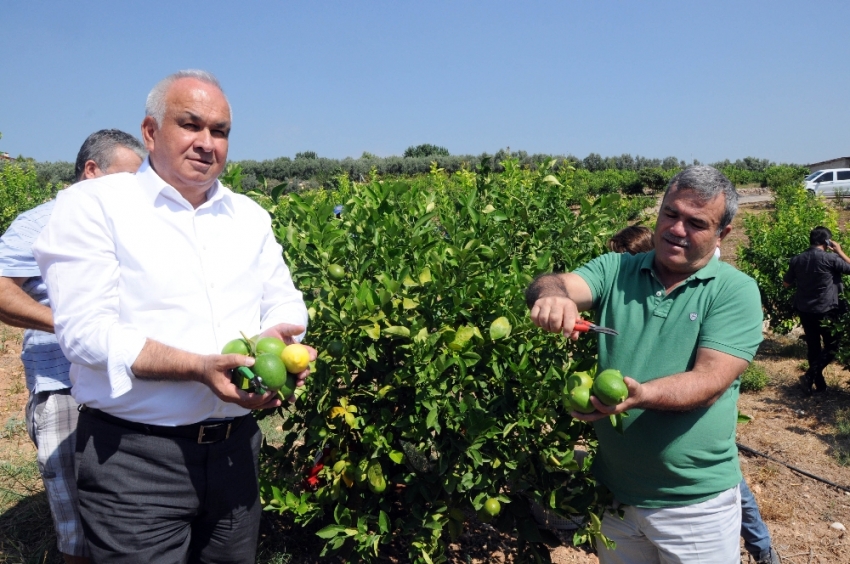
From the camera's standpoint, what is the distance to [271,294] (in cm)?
210

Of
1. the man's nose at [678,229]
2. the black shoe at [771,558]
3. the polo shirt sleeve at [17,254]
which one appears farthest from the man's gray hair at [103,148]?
the black shoe at [771,558]

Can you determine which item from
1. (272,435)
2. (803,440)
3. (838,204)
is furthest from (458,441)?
(838,204)

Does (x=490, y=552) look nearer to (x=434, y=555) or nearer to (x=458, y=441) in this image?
(x=434, y=555)

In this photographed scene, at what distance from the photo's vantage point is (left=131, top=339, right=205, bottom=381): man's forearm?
1.67m

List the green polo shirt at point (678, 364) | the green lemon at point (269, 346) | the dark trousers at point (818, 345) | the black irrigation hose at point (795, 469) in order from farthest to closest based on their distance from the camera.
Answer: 1. the dark trousers at point (818, 345)
2. the black irrigation hose at point (795, 469)
3. the green polo shirt at point (678, 364)
4. the green lemon at point (269, 346)

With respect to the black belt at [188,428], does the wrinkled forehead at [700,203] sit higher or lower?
higher

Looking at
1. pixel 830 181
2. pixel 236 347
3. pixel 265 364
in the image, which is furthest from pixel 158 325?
pixel 830 181

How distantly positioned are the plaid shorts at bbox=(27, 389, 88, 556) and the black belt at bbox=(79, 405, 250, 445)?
541 mm

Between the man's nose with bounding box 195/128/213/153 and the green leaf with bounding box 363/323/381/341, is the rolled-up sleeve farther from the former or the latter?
the green leaf with bounding box 363/323/381/341

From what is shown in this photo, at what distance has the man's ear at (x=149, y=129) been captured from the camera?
1.86m

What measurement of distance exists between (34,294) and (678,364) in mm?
2197

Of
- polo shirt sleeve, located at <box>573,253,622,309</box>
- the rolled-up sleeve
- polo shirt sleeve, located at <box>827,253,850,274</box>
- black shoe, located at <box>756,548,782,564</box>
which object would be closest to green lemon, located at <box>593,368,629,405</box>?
polo shirt sleeve, located at <box>573,253,622,309</box>

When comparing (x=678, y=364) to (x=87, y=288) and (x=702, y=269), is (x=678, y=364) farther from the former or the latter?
(x=87, y=288)

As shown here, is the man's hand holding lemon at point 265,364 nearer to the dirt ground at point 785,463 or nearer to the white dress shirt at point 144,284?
the white dress shirt at point 144,284
